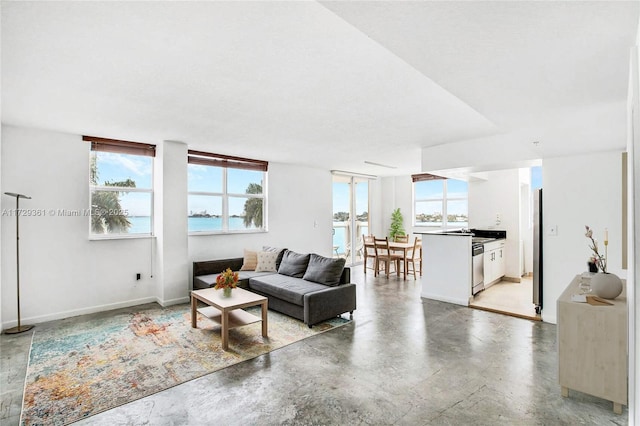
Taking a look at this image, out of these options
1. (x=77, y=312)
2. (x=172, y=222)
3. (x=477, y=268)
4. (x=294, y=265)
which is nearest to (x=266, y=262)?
(x=294, y=265)

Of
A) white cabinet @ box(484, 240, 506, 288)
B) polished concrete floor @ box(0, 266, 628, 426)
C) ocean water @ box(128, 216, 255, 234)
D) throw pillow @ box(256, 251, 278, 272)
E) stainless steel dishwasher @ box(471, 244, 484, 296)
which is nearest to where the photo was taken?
polished concrete floor @ box(0, 266, 628, 426)

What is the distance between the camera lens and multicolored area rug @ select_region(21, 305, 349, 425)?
7.95ft

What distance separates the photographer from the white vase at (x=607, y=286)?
2.44 m

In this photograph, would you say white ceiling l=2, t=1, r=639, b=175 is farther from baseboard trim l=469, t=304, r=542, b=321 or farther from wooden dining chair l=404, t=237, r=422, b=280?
wooden dining chair l=404, t=237, r=422, b=280

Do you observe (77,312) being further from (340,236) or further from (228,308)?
(340,236)

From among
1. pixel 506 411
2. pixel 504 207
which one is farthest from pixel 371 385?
pixel 504 207

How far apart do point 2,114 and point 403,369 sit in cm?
500

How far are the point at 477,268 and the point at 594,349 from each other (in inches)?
117

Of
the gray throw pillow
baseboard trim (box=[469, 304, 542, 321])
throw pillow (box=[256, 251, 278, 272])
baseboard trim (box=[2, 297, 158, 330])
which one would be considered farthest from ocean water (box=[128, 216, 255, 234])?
baseboard trim (box=[469, 304, 542, 321])

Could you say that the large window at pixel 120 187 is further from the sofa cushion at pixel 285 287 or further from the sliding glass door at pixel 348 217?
the sliding glass door at pixel 348 217

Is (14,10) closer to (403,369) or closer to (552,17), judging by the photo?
(552,17)

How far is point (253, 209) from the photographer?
641 cm

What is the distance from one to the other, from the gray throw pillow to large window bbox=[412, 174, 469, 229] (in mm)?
4550

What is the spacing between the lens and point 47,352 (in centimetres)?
322
